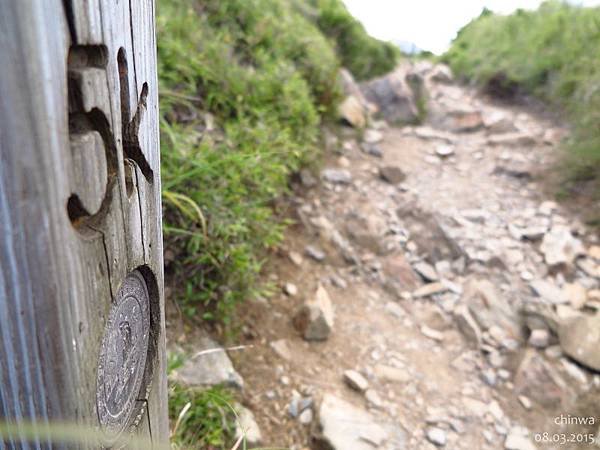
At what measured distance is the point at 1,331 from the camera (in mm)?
435

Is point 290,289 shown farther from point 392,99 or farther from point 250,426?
point 392,99

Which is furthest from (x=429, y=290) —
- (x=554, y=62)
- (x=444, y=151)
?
(x=554, y=62)

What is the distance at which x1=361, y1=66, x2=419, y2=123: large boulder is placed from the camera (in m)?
5.87

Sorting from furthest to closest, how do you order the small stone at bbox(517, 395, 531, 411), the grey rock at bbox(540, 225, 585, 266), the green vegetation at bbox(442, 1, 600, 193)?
the green vegetation at bbox(442, 1, 600, 193)
the grey rock at bbox(540, 225, 585, 266)
the small stone at bbox(517, 395, 531, 411)

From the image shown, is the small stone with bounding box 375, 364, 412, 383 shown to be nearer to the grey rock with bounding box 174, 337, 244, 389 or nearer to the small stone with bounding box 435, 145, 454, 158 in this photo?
the grey rock with bounding box 174, 337, 244, 389

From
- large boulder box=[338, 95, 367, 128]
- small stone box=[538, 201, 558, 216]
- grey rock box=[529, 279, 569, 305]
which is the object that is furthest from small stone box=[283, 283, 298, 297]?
small stone box=[538, 201, 558, 216]

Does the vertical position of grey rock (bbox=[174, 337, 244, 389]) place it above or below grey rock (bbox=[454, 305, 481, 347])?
above

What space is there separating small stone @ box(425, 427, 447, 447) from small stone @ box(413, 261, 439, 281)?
4.29 feet

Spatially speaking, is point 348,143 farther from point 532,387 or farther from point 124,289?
point 124,289

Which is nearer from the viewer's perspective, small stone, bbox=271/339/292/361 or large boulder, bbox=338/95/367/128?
small stone, bbox=271/339/292/361

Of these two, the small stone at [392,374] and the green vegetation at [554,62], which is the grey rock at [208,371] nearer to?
the small stone at [392,374]

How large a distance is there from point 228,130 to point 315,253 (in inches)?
41.6

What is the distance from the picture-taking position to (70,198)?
0.44 metres

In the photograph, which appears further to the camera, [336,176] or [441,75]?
[441,75]
